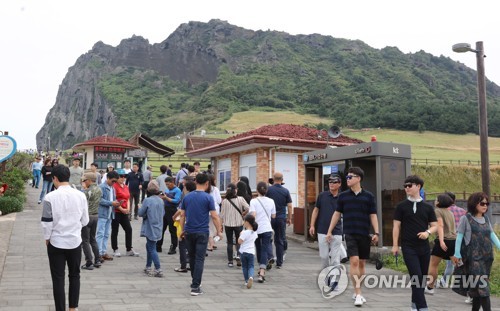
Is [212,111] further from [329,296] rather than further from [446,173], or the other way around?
[329,296]

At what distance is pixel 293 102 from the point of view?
12488cm

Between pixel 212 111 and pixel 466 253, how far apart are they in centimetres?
11852

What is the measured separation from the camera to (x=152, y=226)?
794 cm

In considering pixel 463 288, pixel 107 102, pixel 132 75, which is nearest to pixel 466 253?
pixel 463 288

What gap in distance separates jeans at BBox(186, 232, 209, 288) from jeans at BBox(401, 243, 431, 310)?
2696 mm

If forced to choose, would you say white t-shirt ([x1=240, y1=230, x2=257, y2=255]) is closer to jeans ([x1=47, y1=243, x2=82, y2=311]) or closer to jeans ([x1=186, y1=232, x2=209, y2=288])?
jeans ([x1=186, y1=232, x2=209, y2=288])

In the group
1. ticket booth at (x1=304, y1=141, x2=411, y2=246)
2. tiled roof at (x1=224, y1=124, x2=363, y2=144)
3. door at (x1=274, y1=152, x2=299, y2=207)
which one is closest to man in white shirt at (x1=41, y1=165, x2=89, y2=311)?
ticket booth at (x1=304, y1=141, x2=411, y2=246)

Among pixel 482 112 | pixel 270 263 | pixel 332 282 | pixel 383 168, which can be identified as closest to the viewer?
pixel 332 282

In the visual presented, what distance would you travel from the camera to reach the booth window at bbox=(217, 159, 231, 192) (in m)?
20.6

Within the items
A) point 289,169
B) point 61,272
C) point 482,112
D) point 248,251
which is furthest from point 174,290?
point 289,169

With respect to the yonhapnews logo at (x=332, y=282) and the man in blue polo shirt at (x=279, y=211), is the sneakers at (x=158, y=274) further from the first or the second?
the yonhapnews logo at (x=332, y=282)

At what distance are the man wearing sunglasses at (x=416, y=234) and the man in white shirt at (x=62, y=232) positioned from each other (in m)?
3.72

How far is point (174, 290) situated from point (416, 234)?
3447 mm

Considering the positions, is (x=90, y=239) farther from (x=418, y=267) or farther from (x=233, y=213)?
(x=418, y=267)
